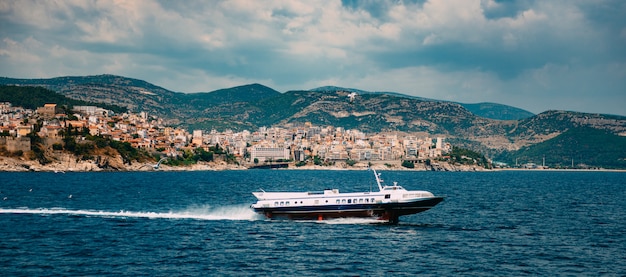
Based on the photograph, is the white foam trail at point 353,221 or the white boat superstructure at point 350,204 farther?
the white foam trail at point 353,221

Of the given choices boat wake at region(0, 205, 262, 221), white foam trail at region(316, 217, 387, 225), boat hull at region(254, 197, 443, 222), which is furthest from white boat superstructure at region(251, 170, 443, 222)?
boat wake at region(0, 205, 262, 221)

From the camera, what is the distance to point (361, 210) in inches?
2201

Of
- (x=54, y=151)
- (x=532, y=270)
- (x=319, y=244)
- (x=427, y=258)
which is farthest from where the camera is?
(x=54, y=151)

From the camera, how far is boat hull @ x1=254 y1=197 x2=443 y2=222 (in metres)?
55.3

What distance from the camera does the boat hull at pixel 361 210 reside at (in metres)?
55.3

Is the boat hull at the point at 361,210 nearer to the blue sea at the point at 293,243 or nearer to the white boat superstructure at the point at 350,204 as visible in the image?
the white boat superstructure at the point at 350,204

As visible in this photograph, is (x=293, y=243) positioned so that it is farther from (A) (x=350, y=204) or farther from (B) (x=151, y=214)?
(B) (x=151, y=214)

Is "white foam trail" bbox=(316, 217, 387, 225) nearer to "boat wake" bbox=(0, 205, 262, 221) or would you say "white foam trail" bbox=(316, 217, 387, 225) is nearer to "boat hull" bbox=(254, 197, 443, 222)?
"boat hull" bbox=(254, 197, 443, 222)

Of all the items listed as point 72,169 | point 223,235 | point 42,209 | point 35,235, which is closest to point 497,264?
Answer: point 223,235

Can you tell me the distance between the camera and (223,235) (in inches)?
2000

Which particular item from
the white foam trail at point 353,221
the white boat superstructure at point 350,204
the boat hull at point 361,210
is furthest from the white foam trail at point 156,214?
the white foam trail at point 353,221

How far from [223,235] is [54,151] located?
5252 inches

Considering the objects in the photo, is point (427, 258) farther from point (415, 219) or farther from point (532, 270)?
point (415, 219)

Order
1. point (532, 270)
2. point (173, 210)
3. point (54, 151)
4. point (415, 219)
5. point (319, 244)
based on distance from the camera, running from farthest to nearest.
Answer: point (54, 151) < point (173, 210) < point (415, 219) < point (319, 244) < point (532, 270)
